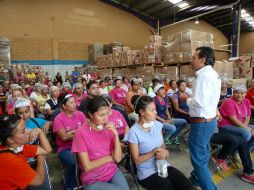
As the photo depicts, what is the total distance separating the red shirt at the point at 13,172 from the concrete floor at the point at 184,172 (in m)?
1.42

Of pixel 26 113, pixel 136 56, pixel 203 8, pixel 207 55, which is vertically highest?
pixel 203 8

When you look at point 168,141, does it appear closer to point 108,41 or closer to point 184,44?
point 184,44

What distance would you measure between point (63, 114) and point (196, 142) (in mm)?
1696

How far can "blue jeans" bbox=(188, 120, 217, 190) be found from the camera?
240cm

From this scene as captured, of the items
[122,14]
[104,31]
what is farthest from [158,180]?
[122,14]

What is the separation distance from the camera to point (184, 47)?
24.1 feet

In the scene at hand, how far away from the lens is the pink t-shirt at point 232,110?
3.39m

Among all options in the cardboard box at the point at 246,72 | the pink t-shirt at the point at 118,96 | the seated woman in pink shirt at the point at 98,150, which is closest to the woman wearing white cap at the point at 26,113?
the seated woman in pink shirt at the point at 98,150

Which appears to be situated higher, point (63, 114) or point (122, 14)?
point (122, 14)

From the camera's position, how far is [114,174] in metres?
2.03

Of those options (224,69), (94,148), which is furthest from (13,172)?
(224,69)

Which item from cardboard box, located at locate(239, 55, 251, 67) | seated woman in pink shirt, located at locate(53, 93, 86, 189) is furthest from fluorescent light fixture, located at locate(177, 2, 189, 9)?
seated woman in pink shirt, located at locate(53, 93, 86, 189)

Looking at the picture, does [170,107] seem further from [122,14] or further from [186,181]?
[122,14]

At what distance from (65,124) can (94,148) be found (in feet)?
3.17
